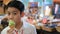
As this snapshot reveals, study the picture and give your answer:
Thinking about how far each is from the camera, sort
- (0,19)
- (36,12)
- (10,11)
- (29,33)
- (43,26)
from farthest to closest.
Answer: (36,12), (0,19), (43,26), (29,33), (10,11)

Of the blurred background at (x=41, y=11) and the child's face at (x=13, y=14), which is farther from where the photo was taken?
the blurred background at (x=41, y=11)

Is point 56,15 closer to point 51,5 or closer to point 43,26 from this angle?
point 51,5

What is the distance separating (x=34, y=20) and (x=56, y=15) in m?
0.54

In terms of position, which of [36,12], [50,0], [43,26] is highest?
[50,0]

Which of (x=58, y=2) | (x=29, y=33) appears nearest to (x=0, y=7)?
(x=58, y=2)

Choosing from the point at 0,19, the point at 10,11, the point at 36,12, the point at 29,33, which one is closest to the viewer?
the point at 10,11

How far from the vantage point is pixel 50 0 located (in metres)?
3.21

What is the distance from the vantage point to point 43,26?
8.78 feet

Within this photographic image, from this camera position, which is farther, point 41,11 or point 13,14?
point 41,11

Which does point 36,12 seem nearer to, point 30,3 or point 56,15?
point 30,3

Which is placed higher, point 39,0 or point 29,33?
point 39,0

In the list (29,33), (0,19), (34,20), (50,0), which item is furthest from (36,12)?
(29,33)

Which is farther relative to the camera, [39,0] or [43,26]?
[39,0]

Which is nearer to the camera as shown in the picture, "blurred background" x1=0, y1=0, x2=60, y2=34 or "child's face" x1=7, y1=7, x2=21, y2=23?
"child's face" x1=7, y1=7, x2=21, y2=23
